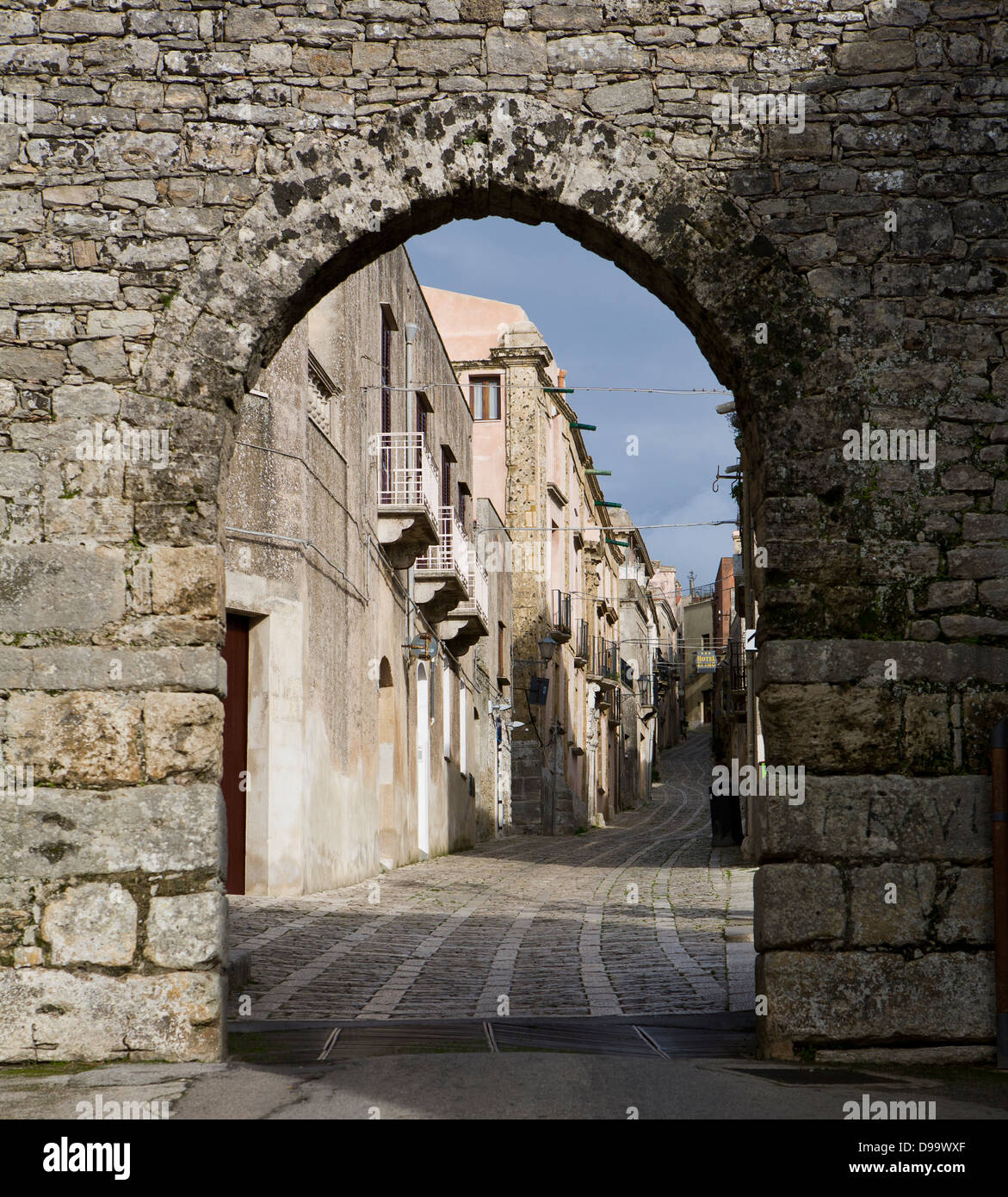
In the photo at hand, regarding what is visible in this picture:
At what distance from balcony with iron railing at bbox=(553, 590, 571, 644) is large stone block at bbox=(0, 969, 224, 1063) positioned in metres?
25.0

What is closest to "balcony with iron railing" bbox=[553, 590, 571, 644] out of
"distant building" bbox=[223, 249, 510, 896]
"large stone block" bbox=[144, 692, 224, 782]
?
"distant building" bbox=[223, 249, 510, 896]

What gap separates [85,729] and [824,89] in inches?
156

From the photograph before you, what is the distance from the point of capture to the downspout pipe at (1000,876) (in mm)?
5023

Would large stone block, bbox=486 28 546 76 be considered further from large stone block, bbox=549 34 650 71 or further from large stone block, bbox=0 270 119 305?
large stone block, bbox=0 270 119 305

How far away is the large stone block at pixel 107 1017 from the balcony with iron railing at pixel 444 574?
12.5m

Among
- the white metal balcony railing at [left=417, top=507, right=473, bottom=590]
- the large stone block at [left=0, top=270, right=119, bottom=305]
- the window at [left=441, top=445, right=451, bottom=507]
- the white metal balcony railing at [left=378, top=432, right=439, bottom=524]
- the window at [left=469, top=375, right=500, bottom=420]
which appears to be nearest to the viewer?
the large stone block at [left=0, top=270, right=119, bottom=305]

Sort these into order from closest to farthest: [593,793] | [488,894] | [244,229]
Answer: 1. [244,229]
2. [488,894]
3. [593,793]

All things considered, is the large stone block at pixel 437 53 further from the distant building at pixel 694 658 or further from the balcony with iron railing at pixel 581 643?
the distant building at pixel 694 658

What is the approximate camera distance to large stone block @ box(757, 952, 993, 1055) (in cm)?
509

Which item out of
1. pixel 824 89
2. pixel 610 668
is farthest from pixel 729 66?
pixel 610 668

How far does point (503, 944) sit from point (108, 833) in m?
4.23

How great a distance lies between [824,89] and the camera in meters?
5.60

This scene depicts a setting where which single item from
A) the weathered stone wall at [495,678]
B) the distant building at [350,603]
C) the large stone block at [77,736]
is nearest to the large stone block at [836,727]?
the large stone block at [77,736]

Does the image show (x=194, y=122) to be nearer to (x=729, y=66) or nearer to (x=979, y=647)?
(x=729, y=66)
